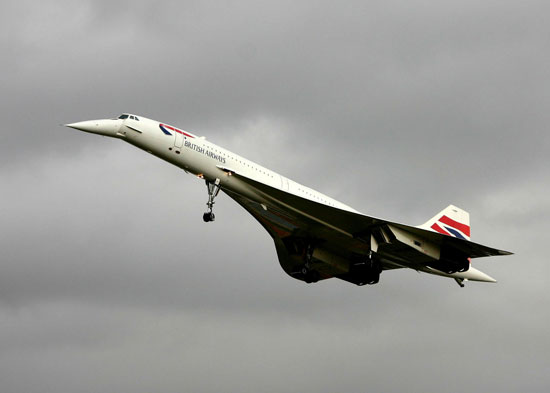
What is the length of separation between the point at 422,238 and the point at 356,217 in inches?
111

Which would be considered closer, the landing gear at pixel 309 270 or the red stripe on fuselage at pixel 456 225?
the landing gear at pixel 309 270

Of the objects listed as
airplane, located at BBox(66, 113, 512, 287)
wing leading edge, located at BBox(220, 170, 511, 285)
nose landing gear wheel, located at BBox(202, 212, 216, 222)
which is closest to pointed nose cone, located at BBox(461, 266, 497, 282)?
airplane, located at BBox(66, 113, 512, 287)

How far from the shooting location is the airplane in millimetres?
34969

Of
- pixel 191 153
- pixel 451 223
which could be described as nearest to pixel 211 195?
pixel 191 153

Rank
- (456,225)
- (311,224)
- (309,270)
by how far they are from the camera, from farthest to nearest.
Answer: (456,225)
(309,270)
(311,224)

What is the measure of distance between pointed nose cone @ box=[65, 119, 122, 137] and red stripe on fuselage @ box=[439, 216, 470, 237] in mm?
14497

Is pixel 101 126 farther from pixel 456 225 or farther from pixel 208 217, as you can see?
pixel 456 225

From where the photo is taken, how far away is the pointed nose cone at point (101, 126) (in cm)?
3341

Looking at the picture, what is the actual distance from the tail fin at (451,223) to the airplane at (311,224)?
4 centimetres

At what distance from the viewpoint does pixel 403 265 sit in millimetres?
41250

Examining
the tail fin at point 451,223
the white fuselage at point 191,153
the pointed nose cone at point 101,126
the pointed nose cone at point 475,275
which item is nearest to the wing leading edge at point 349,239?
the white fuselage at point 191,153

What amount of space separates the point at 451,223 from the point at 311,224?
659 centimetres

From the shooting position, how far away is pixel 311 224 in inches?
1521

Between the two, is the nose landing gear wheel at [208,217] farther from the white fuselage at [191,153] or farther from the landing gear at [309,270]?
the landing gear at [309,270]
